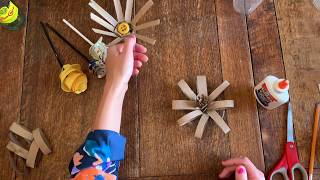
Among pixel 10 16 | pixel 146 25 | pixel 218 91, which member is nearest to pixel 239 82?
pixel 218 91

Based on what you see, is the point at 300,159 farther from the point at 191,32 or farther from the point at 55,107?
the point at 55,107

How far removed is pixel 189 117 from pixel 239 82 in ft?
0.51

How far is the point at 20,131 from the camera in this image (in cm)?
83

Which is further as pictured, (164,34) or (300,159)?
(164,34)

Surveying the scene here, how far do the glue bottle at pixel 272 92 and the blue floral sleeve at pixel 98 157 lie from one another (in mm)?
337

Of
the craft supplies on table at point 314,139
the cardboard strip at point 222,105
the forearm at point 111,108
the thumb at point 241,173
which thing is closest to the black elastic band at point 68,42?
the forearm at point 111,108

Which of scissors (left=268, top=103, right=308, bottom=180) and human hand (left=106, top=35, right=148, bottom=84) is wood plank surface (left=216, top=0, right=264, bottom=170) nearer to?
scissors (left=268, top=103, right=308, bottom=180)

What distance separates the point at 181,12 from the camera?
2.96 feet

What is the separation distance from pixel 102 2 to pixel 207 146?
18.1 inches

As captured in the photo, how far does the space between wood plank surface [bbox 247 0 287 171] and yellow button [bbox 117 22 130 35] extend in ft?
1.01

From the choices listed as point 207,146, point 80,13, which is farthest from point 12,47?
point 207,146

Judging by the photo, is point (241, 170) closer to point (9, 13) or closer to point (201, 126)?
point (201, 126)

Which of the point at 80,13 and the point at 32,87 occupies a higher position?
the point at 80,13

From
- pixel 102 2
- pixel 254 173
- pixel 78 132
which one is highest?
pixel 102 2
